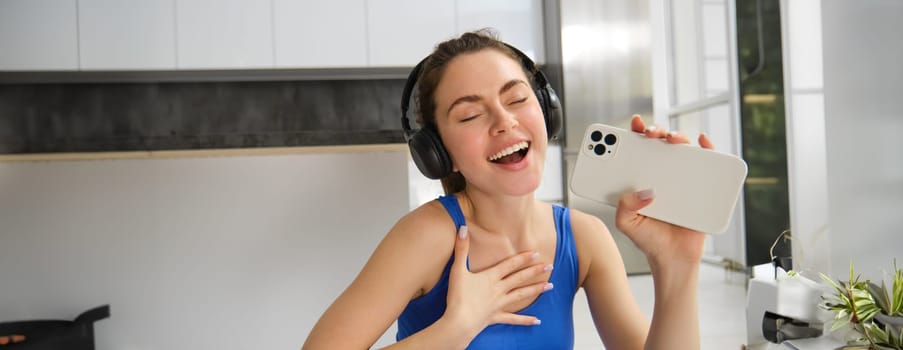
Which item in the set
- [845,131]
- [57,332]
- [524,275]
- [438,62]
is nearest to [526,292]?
[524,275]

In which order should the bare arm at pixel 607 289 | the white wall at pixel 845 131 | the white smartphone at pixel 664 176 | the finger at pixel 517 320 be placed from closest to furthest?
the white smartphone at pixel 664 176 → the finger at pixel 517 320 → the bare arm at pixel 607 289 → the white wall at pixel 845 131

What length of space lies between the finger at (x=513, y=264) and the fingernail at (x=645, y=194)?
0.66ft

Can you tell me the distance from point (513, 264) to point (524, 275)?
0.02m

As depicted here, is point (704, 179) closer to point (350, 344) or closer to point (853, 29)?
point (350, 344)

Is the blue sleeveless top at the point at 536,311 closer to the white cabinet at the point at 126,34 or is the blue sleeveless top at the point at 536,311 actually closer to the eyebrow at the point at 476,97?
the eyebrow at the point at 476,97

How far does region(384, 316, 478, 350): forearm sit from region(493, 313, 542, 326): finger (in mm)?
56

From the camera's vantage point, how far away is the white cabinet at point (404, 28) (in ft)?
11.4

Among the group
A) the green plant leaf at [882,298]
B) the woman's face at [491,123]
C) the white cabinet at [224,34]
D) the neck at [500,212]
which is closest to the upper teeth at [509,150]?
the woman's face at [491,123]

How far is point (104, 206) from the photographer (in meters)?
2.15

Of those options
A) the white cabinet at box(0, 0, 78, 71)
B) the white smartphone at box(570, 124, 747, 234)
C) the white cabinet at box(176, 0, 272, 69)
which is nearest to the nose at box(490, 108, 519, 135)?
the white smartphone at box(570, 124, 747, 234)

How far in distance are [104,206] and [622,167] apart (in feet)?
6.22

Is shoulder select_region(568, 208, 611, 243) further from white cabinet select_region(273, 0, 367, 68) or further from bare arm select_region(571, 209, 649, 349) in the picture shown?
white cabinet select_region(273, 0, 367, 68)

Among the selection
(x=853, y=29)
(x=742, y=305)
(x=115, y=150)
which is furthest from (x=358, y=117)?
(x=853, y=29)

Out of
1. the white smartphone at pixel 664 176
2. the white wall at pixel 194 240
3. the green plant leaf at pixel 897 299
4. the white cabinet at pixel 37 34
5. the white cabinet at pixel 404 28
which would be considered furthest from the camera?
the white cabinet at pixel 404 28
